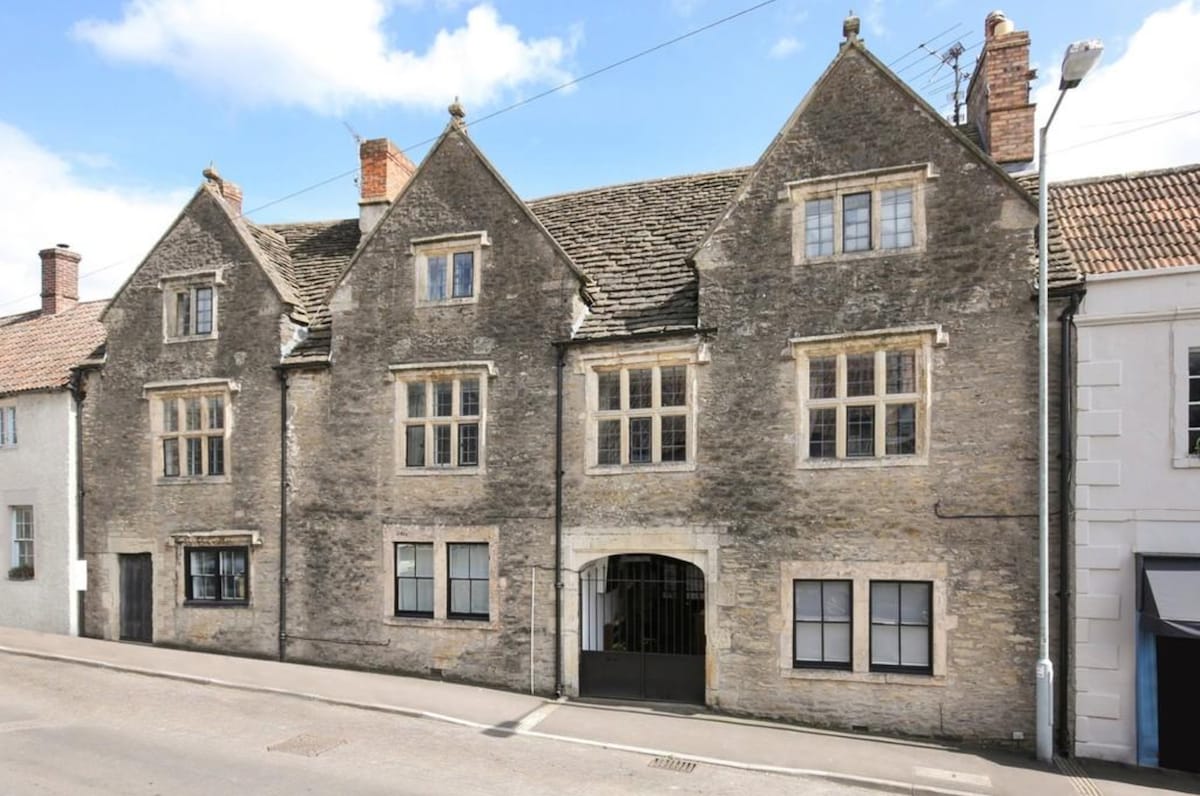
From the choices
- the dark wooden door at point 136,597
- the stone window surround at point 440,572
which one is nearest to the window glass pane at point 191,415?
the dark wooden door at point 136,597

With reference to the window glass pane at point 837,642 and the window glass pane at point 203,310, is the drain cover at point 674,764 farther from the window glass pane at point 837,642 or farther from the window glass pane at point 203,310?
the window glass pane at point 203,310

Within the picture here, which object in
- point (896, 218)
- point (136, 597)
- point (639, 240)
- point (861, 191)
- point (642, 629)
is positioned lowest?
point (136, 597)

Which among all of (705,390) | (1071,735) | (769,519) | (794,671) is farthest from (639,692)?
(1071,735)

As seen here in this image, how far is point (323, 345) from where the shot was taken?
1589 cm

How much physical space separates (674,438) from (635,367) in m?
1.56

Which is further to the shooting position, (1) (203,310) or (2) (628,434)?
(1) (203,310)

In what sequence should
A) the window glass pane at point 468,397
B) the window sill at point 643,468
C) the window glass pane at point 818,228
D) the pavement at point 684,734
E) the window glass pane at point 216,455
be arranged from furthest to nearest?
the window glass pane at point 216,455, the window glass pane at point 468,397, the window sill at point 643,468, the window glass pane at point 818,228, the pavement at point 684,734

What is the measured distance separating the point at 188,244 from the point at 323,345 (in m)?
4.68

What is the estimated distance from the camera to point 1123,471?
427 inches

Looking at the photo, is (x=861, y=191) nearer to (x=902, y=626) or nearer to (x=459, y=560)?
(x=902, y=626)

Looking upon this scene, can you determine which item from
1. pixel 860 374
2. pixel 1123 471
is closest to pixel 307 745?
pixel 860 374

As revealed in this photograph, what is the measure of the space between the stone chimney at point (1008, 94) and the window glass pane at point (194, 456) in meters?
18.5

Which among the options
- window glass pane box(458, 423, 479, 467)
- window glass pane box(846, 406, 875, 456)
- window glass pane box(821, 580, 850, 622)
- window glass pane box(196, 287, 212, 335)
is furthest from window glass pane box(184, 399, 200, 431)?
window glass pane box(846, 406, 875, 456)

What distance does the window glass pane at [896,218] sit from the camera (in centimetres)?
1220
